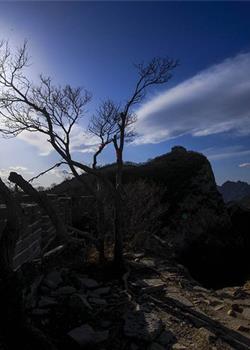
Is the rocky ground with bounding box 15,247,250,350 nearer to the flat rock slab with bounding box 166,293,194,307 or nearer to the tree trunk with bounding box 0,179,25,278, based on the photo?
the flat rock slab with bounding box 166,293,194,307

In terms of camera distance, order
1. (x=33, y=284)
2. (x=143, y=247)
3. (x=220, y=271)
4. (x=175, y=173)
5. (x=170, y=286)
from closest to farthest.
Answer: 1. (x=33, y=284)
2. (x=170, y=286)
3. (x=143, y=247)
4. (x=220, y=271)
5. (x=175, y=173)

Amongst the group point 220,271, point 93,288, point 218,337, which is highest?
point 93,288

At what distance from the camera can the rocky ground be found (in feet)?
21.3

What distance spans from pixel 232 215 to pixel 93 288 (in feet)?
88.4

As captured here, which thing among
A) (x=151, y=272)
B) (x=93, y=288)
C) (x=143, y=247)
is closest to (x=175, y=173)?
(x=143, y=247)

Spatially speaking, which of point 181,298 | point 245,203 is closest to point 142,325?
point 181,298

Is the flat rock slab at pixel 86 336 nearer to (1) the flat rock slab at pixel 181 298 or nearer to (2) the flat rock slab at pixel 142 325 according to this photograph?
(2) the flat rock slab at pixel 142 325

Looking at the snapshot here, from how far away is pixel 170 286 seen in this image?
32.5 ft

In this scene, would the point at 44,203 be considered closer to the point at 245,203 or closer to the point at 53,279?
the point at 53,279

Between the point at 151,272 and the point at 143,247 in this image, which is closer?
the point at 151,272

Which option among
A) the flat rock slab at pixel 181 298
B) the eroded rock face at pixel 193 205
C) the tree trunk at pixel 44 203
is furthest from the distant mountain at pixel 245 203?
the tree trunk at pixel 44 203

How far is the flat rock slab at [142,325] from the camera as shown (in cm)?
666

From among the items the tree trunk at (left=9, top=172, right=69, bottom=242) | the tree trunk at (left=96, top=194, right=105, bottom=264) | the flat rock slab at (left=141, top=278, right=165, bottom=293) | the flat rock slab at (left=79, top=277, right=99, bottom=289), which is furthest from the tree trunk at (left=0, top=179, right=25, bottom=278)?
the tree trunk at (left=96, top=194, right=105, bottom=264)

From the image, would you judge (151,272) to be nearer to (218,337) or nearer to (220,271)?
(218,337)
